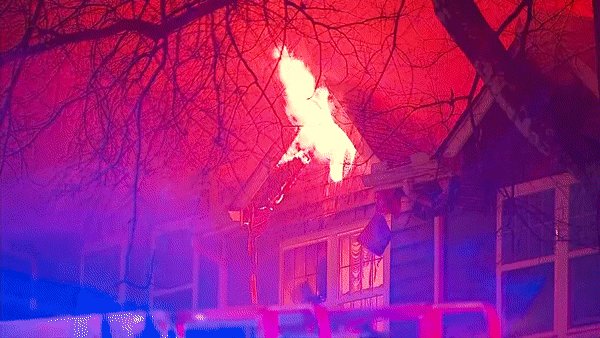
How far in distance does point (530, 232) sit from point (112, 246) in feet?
35.8

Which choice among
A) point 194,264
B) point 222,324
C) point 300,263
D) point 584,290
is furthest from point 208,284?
point 222,324

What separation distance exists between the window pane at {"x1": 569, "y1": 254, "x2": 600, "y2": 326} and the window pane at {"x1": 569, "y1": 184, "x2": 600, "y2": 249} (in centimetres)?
15

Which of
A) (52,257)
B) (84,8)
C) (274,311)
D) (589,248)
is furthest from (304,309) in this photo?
(52,257)

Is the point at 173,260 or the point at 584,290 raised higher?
the point at 173,260

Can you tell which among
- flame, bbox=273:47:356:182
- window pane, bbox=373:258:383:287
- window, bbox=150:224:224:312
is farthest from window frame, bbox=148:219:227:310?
window pane, bbox=373:258:383:287

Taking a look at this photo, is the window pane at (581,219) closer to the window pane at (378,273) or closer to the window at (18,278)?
the window pane at (378,273)

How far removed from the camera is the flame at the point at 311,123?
11.4 metres

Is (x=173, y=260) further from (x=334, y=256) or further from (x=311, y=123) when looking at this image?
(x=311, y=123)

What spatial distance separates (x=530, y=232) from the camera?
8.81 metres

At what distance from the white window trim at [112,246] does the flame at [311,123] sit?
592 cm

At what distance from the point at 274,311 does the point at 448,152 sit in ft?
12.5

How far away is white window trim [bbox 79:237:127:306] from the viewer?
55.4 ft

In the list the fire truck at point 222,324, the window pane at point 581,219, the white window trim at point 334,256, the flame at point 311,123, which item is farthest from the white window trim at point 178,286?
the fire truck at point 222,324

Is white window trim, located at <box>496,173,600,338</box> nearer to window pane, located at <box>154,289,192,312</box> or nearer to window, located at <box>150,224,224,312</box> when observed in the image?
window, located at <box>150,224,224,312</box>
